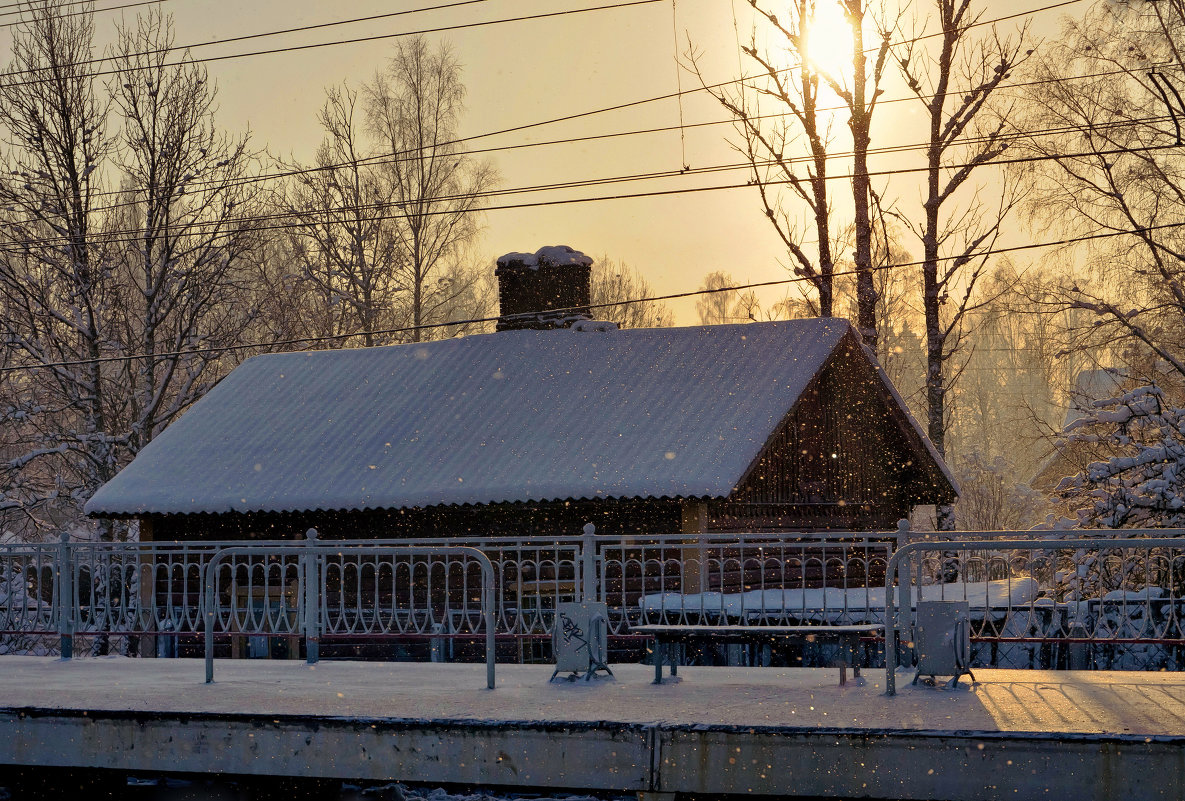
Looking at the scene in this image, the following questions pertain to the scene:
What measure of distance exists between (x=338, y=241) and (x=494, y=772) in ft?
107

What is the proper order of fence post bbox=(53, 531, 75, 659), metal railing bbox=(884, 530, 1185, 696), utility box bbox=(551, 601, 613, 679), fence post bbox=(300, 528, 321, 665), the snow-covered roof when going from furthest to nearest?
the snow-covered roof → fence post bbox=(53, 531, 75, 659) → fence post bbox=(300, 528, 321, 665) → utility box bbox=(551, 601, 613, 679) → metal railing bbox=(884, 530, 1185, 696)

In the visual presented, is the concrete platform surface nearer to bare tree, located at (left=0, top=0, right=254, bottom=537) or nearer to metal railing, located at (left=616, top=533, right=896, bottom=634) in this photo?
metal railing, located at (left=616, top=533, right=896, bottom=634)

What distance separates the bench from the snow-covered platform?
0.26m

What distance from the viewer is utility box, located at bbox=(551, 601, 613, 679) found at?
10.1 metres

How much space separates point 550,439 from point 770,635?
29.8ft

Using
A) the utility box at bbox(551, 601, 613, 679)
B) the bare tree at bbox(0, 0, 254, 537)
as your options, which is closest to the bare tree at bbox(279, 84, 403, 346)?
the bare tree at bbox(0, 0, 254, 537)

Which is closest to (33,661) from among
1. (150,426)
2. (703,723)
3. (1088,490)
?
(703,723)

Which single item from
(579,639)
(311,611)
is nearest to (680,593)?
(311,611)

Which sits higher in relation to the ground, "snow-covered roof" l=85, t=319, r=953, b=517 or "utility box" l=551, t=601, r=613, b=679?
"snow-covered roof" l=85, t=319, r=953, b=517

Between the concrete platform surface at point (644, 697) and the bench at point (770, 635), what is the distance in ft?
0.70

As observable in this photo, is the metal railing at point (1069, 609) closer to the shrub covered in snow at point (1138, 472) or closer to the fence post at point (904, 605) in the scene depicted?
the fence post at point (904, 605)

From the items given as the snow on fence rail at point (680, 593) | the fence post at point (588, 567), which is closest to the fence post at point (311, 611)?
the snow on fence rail at point (680, 593)

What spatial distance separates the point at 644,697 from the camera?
8.87 meters

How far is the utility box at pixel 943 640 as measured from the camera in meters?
9.15
